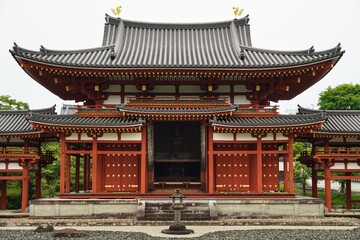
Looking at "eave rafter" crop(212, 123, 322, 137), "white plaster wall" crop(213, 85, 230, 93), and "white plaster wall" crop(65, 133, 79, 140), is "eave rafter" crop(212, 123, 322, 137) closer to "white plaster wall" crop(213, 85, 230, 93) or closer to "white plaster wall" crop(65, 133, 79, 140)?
"white plaster wall" crop(213, 85, 230, 93)

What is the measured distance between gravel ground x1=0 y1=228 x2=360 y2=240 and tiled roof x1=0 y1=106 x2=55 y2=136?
8573mm

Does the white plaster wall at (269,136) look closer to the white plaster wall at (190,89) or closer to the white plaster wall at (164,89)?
the white plaster wall at (190,89)

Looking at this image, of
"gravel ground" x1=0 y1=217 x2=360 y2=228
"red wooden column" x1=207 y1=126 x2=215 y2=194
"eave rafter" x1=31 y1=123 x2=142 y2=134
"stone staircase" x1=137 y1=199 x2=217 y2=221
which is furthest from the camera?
"red wooden column" x1=207 y1=126 x2=215 y2=194

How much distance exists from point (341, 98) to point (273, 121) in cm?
3871

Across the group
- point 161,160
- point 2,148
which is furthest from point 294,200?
point 2,148

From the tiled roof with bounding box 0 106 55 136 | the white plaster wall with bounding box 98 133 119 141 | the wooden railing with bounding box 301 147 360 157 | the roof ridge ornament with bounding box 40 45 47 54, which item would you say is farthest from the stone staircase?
the roof ridge ornament with bounding box 40 45 47 54

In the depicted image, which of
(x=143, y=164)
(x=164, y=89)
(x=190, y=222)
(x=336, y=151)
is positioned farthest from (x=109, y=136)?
(x=336, y=151)

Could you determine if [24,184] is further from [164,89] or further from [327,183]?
[327,183]

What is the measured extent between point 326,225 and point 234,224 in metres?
4.65

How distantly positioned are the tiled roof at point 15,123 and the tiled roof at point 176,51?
4.71 m

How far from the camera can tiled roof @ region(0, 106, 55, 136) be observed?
80.2 feet

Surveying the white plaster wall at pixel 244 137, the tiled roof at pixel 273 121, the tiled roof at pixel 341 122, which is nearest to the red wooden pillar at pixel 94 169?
the tiled roof at pixel 273 121

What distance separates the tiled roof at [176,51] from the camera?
22438mm

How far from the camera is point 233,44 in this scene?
92.2ft
